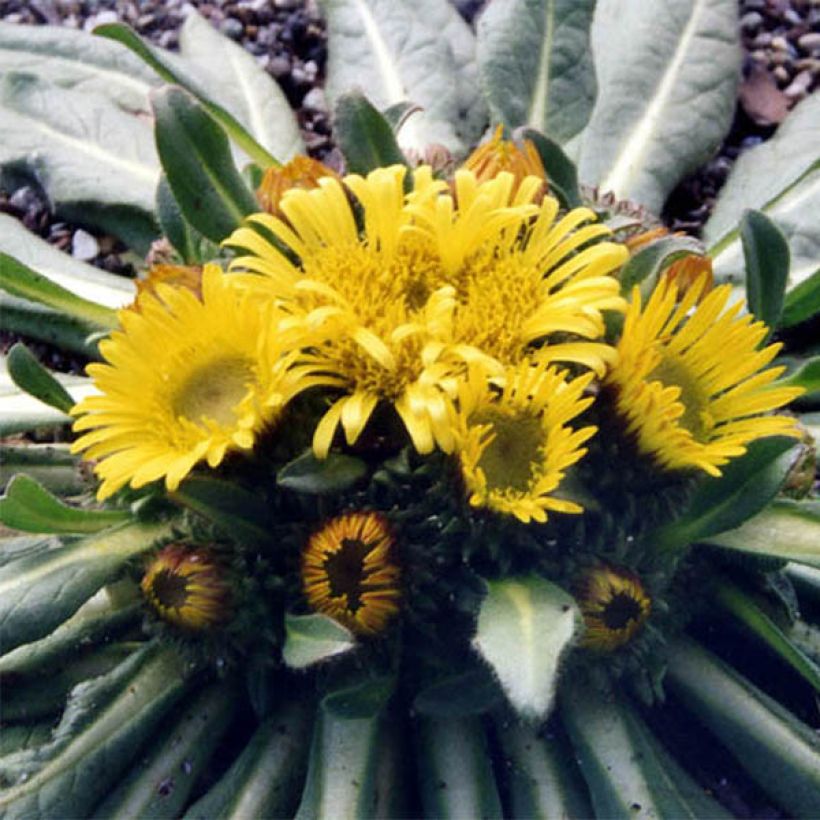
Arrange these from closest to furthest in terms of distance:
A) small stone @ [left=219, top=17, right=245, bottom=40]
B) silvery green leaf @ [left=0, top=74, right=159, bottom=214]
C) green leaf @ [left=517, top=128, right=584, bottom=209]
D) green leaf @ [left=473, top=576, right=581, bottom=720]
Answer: green leaf @ [left=473, top=576, right=581, bottom=720] < green leaf @ [left=517, top=128, right=584, bottom=209] < silvery green leaf @ [left=0, top=74, right=159, bottom=214] < small stone @ [left=219, top=17, right=245, bottom=40]

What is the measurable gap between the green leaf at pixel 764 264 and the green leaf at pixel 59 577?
2.92 feet

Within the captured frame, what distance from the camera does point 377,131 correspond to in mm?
1729

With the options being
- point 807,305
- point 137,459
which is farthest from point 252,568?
point 807,305

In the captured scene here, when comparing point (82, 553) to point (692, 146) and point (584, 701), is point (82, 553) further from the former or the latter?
point (692, 146)

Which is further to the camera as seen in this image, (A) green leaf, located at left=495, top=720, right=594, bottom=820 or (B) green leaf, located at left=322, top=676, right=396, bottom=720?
(A) green leaf, located at left=495, top=720, right=594, bottom=820

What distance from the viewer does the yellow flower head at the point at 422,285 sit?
1.43m

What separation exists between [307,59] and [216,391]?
138cm

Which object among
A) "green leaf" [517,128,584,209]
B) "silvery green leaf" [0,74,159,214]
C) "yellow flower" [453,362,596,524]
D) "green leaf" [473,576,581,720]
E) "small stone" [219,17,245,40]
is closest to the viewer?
"green leaf" [473,576,581,720]

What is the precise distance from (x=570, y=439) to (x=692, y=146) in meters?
1.14

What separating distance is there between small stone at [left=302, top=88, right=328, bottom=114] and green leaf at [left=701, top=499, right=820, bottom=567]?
4.55 ft

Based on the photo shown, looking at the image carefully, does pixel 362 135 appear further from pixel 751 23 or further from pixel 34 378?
pixel 751 23

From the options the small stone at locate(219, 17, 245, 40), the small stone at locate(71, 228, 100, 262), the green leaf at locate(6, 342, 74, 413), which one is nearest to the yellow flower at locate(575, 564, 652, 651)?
the green leaf at locate(6, 342, 74, 413)

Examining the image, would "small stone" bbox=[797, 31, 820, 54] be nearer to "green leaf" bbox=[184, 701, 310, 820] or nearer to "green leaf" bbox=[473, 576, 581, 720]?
"green leaf" bbox=[473, 576, 581, 720]

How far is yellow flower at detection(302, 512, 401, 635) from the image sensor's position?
1.46 metres
